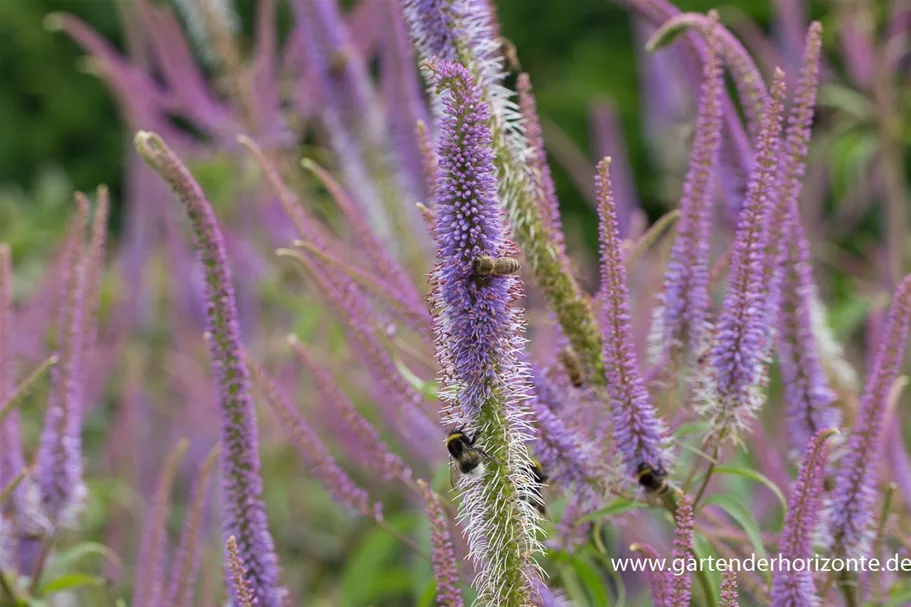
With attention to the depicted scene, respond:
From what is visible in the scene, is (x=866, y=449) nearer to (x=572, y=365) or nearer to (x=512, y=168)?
(x=572, y=365)

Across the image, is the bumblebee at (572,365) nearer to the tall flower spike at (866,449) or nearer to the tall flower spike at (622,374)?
the tall flower spike at (622,374)

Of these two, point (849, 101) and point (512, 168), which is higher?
point (849, 101)

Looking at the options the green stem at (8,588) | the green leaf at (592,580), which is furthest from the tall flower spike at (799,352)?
the green stem at (8,588)

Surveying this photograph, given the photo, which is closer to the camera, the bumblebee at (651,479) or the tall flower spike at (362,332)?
the bumblebee at (651,479)

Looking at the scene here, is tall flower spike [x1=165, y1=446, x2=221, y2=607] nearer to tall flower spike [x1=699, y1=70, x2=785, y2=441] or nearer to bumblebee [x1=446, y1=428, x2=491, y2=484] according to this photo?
bumblebee [x1=446, y1=428, x2=491, y2=484]

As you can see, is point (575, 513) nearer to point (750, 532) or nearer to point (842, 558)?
point (750, 532)

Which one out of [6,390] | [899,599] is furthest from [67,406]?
[899,599]

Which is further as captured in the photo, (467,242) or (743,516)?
(743,516)
